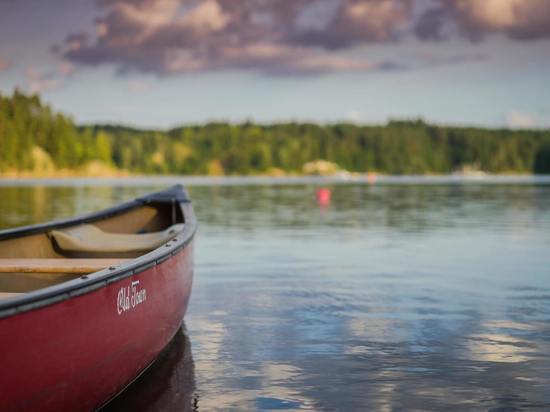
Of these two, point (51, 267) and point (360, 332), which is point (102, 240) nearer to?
point (51, 267)

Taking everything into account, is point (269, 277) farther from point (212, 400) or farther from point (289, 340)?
point (212, 400)

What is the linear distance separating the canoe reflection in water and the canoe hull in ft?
0.83

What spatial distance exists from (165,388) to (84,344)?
269 cm

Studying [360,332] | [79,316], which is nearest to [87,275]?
[79,316]

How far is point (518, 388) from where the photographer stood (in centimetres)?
943

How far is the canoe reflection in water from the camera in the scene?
8945mm

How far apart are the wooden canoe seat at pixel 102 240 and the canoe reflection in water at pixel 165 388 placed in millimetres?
2968

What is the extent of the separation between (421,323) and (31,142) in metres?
188

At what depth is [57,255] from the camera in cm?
1382

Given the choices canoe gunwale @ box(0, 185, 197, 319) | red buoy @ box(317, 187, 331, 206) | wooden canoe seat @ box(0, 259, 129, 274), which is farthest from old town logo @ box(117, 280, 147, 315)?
red buoy @ box(317, 187, 331, 206)

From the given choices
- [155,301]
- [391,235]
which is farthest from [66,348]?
[391,235]

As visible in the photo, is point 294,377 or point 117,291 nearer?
point 117,291

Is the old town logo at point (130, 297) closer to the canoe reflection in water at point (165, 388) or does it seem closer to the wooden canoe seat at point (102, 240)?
the canoe reflection in water at point (165, 388)

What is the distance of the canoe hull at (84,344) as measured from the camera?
244 inches
